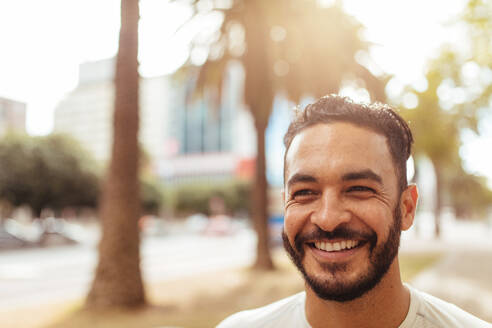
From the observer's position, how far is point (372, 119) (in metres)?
1.75

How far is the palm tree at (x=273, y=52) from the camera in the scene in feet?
47.9

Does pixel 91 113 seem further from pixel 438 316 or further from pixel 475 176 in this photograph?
pixel 438 316

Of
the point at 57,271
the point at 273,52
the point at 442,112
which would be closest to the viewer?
the point at 273,52

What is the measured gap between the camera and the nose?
5.23 feet

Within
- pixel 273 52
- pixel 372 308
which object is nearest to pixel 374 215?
pixel 372 308

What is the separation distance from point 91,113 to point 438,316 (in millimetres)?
158598

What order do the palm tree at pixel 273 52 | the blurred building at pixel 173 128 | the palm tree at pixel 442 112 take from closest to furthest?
1. the palm tree at pixel 273 52
2. the palm tree at pixel 442 112
3. the blurred building at pixel 173 128

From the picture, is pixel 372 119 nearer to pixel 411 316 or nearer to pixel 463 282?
pixel 411 316

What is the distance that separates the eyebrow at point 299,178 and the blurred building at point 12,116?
32527mm

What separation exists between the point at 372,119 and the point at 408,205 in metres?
0.35

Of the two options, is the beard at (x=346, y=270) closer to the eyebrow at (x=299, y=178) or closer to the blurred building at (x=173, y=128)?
the eyebrow at (x=299, y=178)

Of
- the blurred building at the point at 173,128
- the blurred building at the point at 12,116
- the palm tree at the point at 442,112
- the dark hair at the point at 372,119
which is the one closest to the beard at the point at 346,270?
the dark hair at the point at 372,119

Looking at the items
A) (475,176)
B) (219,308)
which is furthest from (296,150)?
(475,176)

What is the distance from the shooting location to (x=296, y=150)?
1788mm
